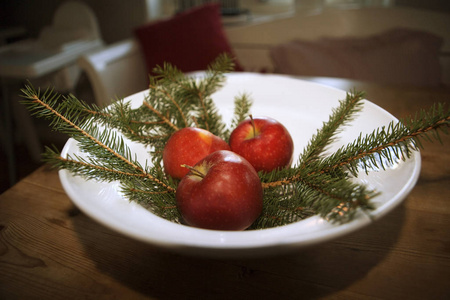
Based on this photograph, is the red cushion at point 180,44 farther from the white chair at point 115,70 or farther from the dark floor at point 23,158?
the dark floor at point 23,158

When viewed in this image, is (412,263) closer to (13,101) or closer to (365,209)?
(365,209)

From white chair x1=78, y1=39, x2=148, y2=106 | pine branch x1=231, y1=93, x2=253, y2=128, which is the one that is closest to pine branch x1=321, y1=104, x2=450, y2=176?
pine branch x1=231, y1=93, x2=253, y2=128

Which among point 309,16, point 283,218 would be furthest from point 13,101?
point 283,218

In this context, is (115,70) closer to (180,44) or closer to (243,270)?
(180,44)

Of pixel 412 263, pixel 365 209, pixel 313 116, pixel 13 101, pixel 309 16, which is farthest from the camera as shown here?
pixel 13 101

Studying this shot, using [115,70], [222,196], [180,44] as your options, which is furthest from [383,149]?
[115,70]

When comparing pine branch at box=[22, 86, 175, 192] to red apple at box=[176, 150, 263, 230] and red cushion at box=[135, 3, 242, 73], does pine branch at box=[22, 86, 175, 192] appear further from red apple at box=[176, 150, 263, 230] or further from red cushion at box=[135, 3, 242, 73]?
red cushion at box=[135, 3, 242, 73]

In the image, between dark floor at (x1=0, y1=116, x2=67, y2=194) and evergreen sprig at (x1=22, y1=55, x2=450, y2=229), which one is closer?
evergreen sprig at (x1=22, y1=55, x2=450, y2=229)
